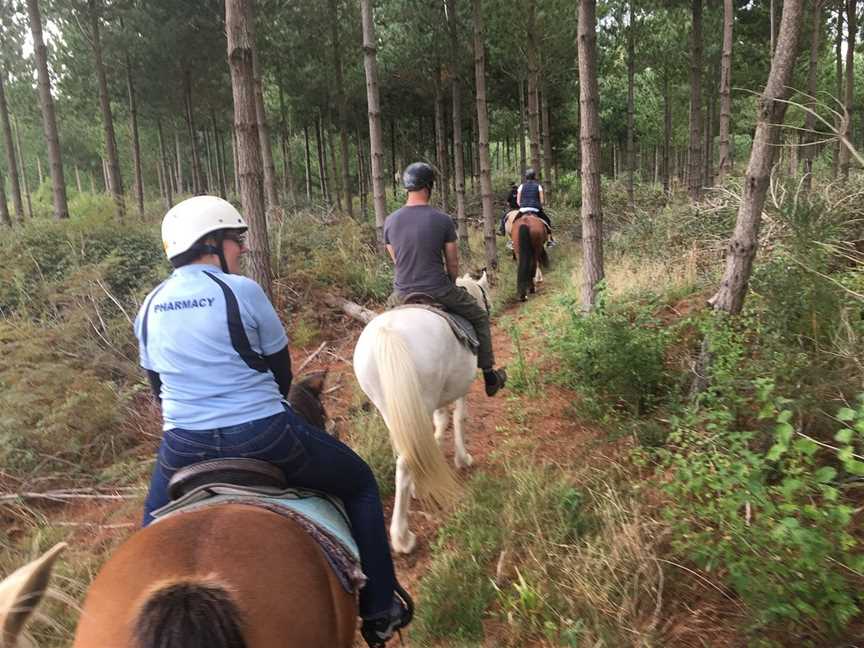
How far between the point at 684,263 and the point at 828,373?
13.6 feet

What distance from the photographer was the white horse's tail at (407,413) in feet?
11.4

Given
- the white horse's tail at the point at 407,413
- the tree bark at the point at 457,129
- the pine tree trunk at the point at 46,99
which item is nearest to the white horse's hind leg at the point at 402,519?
the white horse's tail at the point at 407,413

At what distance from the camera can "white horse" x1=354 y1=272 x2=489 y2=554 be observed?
348cm

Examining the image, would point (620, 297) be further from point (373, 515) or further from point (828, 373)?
point (373, 515)

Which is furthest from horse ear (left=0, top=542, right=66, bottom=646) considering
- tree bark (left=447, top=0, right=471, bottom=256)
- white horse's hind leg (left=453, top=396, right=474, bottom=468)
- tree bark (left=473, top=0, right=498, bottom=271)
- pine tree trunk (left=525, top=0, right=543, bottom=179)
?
pine tree trunk (left=525, top=0, right=543, bottom=179)

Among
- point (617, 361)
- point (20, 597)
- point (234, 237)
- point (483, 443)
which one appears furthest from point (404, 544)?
point (20, 597)

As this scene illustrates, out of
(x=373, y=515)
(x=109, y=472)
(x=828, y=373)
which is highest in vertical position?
(x=828, y=373)

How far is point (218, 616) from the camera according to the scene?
4.81ft

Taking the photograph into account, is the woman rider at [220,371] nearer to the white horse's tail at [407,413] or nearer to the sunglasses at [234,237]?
the sunglasses at [234,237]

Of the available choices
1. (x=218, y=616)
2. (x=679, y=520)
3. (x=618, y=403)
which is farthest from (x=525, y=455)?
(x=218, y=616)

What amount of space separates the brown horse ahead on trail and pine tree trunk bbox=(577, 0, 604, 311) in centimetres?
393

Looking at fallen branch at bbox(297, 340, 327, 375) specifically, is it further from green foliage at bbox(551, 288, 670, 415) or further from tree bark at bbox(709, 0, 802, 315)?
tree bark at bbox(709, 0, 802, 315)

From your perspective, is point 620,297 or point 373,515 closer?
point 373,515

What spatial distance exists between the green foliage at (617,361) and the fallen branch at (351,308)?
4.29 metres
